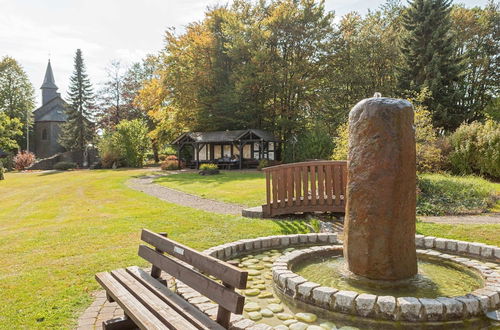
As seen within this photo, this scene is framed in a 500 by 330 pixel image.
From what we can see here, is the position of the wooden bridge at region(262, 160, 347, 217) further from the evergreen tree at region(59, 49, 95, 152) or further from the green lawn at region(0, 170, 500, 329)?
the evergreen tree at region(59, 49, 95, 152)

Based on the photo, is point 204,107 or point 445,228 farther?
point 204,107

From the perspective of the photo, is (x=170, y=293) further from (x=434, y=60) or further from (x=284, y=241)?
(x=434, y=60)

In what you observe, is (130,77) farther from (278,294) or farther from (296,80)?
(278,294)

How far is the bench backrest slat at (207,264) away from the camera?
2637 millimetres

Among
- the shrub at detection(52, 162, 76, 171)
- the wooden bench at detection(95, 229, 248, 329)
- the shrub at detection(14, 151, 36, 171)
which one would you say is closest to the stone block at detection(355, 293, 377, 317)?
the wooden bench at detection(95, 229, 248, 329)

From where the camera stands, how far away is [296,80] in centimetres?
3306

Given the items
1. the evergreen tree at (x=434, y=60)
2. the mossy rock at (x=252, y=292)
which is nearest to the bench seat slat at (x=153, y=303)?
the mossy rock at (x=252, y=292)

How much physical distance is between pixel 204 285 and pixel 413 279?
9.27 ft

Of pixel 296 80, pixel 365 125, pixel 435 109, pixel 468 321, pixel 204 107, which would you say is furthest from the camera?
pixel 204 107

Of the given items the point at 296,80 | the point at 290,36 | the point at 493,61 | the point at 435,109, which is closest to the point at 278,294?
the point at 435,109

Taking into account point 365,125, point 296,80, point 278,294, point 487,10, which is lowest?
point 278,294

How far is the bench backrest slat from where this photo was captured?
264cm

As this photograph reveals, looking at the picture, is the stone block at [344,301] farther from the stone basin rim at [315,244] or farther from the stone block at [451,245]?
the stone block at [451,245]

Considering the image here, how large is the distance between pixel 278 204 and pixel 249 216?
3.02ft
